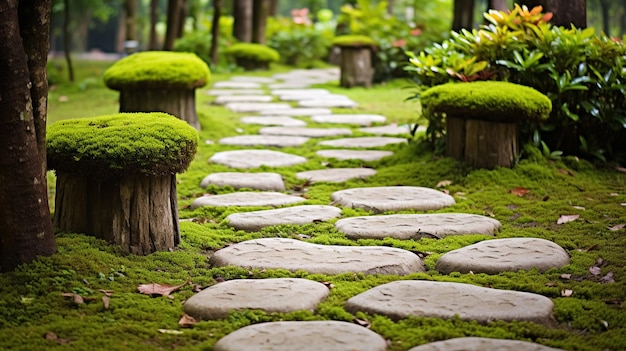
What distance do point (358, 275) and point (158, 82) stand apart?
12.4ft

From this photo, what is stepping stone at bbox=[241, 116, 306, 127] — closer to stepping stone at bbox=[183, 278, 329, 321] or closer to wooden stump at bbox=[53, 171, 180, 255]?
wooden stump at bbox=[53, 171, 180, 255]

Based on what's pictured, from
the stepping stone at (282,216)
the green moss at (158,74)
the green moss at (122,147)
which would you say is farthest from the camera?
the green moss at (158,74)

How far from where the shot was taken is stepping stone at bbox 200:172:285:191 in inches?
217

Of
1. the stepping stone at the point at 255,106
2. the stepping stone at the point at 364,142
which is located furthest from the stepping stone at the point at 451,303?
the stepping stone at the point at 255,106

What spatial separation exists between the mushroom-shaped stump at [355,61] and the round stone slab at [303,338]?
9006mm

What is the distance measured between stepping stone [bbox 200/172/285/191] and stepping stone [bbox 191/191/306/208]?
10.4 inches

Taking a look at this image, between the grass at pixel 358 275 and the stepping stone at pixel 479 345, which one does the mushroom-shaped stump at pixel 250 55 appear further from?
the stepping stone at pixel 479 345

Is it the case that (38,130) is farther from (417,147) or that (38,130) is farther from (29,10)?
(417,147)

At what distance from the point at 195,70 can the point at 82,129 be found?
318 cm

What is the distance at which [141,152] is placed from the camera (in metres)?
3.61

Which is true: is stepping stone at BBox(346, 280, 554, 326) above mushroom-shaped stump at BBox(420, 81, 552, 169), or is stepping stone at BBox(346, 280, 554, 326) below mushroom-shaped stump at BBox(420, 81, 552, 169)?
below

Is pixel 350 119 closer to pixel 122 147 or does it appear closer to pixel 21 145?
pixel 122 147

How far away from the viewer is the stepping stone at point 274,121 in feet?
26.8

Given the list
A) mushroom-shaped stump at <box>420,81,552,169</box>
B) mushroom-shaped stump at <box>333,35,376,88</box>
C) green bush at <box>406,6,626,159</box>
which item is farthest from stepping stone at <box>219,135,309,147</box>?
mushroom-shaped stump at <box>333,35,376,88</box>
